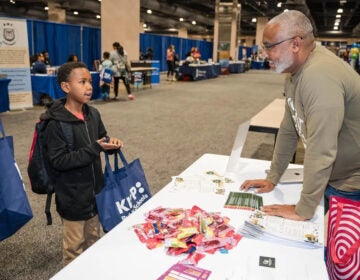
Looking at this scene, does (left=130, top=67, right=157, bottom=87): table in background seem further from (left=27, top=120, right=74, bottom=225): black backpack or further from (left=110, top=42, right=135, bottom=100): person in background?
(left=27, top=120, right=74, bottom=225): black backpack

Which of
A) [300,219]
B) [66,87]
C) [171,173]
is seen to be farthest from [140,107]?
[300,219]

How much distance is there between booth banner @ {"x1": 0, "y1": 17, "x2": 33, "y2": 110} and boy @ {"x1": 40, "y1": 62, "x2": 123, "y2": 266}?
18.9 feet

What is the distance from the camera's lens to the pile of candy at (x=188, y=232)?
1.22 metres

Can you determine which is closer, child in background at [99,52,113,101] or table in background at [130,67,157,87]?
child in background at [99,52,113,101]

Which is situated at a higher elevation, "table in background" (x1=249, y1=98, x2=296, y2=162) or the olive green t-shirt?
the olive green t-shirt

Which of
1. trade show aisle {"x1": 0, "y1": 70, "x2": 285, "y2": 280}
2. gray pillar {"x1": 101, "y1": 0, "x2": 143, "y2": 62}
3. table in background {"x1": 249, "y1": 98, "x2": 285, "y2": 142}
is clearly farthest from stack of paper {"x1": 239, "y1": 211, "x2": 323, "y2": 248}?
gray pillar {"x1": 101, "y1": 0, "x2": 143, "y2": 62}

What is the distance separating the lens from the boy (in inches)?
68.1

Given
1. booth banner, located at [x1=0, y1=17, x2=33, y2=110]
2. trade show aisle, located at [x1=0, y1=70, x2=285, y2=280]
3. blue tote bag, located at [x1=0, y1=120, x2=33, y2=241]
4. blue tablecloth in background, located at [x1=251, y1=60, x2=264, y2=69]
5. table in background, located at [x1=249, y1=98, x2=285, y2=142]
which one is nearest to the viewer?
blue tote bag, located at [x1=0, y1=120, x2=33, y2=241]

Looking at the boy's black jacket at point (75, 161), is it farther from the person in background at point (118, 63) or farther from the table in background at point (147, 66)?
the table in background at point (147, 66)

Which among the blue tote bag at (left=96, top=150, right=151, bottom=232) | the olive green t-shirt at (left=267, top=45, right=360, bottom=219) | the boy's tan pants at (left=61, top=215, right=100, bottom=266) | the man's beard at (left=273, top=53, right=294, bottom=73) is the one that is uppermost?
the man's beard at (left=273, top=53, right=294, bottom=73)

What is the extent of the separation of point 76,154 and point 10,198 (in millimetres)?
339

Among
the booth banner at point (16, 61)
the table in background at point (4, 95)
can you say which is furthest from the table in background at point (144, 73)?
the table in background at point (4, 95)

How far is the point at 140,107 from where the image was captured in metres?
8.47

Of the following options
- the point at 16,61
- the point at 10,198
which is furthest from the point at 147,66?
the point at 10,198
